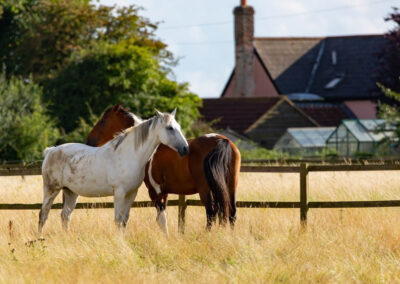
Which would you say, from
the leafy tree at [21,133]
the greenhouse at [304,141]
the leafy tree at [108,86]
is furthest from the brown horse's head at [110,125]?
the greenhouse at [304,141]

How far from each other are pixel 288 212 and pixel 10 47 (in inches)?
1340

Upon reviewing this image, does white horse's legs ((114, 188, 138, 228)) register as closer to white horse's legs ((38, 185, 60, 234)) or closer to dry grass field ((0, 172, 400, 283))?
dry grass field ((0, 172, 400, 283))

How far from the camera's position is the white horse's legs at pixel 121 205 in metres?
10.2

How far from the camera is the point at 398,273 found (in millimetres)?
8227

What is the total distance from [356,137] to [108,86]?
39.4ft

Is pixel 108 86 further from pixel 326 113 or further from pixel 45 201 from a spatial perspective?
pixel 45 201

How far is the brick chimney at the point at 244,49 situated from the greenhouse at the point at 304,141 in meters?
15.7

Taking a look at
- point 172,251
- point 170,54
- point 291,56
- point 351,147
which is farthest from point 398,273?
point 291,56

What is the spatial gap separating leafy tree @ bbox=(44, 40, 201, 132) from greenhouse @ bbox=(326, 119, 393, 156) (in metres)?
7.43

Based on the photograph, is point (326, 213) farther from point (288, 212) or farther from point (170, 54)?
point (170, 54)

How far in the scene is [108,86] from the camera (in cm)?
3516

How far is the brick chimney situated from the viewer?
54.9m

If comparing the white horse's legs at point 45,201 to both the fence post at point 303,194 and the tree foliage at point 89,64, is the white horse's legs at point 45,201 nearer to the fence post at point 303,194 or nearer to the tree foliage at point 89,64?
the fence post at point 303,194

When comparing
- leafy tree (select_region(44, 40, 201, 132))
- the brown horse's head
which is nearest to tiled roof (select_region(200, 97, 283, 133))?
leafy tree (select_region(44, 40, 201, 132))
